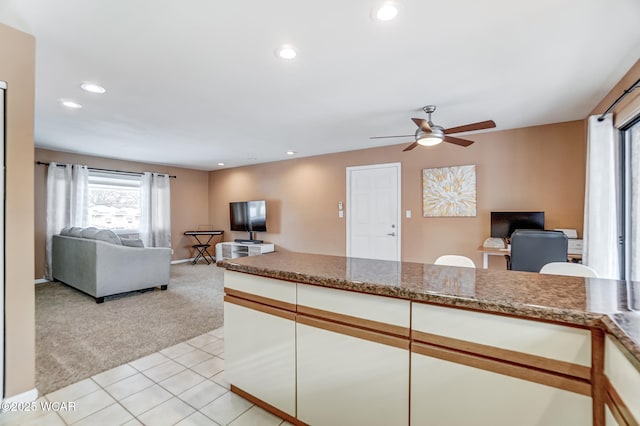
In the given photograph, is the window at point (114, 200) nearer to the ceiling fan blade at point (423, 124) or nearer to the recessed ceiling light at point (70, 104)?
the recessed ceiling light at point (70, 104)

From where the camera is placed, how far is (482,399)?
1131 millimetres

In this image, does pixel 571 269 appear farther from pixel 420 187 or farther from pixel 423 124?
pixel 420 187

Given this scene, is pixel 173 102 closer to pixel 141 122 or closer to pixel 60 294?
pixel 141 122

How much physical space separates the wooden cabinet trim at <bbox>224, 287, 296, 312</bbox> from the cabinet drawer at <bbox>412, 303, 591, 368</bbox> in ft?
2.30

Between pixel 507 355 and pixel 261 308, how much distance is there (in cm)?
125

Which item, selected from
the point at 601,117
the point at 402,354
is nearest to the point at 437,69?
the point at 601,117

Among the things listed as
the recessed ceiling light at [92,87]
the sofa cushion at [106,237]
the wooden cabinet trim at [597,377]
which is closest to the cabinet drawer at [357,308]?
the wooden cabinet trim at [597,377]

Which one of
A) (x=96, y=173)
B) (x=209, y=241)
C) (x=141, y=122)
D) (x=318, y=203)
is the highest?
(x=141, y=122)

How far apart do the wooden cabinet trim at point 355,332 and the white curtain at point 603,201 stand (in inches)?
107

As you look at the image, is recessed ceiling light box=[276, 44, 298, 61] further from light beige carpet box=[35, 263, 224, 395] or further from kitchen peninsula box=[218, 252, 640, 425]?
light beige carpet box=[35, 263, 224, 395]

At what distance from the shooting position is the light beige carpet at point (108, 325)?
2.37 m

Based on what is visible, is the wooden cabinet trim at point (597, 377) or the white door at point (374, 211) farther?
the white door at point (374, 211)

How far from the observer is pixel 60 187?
528cm

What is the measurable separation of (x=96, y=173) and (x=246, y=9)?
225 inches
